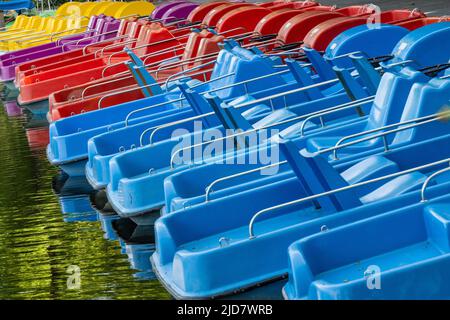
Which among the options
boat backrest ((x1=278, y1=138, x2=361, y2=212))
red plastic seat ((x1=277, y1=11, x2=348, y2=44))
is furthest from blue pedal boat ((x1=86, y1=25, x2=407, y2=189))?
boat backrest ((x1=278, y1=138, x2=361, y2=212))

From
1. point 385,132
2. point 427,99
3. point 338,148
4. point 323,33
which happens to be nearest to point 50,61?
point 323,33

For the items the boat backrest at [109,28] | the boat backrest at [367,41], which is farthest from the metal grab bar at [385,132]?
the boat backrest at [109,28]

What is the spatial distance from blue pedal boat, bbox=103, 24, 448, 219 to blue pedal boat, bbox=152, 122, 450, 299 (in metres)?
0.37

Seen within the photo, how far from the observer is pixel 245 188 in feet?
23.0

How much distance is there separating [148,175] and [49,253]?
1.13m

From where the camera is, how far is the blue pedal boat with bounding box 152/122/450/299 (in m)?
5.99

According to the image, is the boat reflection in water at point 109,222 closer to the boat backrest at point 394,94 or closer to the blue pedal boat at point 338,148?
the blue pedal boat at point 338,148

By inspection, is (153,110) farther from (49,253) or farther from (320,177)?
(320,177)

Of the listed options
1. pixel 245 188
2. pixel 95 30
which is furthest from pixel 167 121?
pixel 95 30

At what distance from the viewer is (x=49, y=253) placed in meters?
7.67

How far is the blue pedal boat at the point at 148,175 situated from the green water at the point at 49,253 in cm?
29

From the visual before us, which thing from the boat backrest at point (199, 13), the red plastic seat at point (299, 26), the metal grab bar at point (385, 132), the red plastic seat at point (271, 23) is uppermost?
the metal grab bar at point (385, 132)

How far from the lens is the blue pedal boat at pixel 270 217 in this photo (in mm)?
5992

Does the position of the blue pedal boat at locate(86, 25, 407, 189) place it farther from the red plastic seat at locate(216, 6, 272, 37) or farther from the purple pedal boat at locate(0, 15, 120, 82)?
the purple pedal boat at locate(0, 15, 120, 82)
